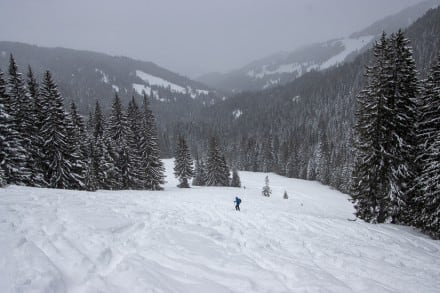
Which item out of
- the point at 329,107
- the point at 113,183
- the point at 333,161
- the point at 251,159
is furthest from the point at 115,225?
the point at 329,107

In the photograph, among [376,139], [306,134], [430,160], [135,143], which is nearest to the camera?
[430,160]

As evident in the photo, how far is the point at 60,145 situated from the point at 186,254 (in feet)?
72.8

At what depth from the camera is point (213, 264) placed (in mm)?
6895

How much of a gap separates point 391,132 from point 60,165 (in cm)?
2933

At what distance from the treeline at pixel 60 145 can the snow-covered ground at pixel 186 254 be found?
10.6 metres

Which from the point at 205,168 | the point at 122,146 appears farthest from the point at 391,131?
the point at 205,168

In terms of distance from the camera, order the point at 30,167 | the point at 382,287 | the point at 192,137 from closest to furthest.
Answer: the point at 382,287 < the point at 30,167 < the point at 192,137

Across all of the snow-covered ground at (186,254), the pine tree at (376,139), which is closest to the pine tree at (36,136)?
the snow-covered ground at (186,254)

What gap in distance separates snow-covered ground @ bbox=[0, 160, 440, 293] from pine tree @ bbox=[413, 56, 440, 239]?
3.34 metres

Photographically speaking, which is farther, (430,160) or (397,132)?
(397,132)

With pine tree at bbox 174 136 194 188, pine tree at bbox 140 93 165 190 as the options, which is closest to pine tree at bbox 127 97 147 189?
pine tree at bbox 140 93 165 190

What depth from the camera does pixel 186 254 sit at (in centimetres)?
737

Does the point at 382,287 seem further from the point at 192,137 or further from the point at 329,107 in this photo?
the point at 329,107

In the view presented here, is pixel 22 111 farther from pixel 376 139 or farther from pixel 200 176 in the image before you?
pixel 200 176
